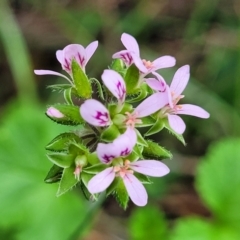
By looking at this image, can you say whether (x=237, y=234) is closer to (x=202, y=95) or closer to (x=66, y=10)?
(x=202, y=95)

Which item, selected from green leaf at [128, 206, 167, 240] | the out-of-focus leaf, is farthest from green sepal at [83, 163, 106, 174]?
green leaf at [128, 206, 167, 240]

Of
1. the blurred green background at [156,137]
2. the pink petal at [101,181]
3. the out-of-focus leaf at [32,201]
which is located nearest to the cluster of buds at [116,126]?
the pink petal at [101,181]

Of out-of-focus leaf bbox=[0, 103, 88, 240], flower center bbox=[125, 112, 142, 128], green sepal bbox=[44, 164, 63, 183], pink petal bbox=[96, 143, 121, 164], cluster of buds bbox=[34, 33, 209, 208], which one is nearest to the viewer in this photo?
pink petal bbox=[96, 143, 121, 164]

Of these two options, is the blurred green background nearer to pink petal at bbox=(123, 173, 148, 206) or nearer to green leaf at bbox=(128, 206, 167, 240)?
green leaf at bbox=(128, 206, 167, 240)

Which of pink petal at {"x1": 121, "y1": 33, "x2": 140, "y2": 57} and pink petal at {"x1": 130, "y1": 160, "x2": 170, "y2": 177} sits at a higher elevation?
pink petal at {"x1": 121, "y1": 33, "x2": 140, "y2": 57}

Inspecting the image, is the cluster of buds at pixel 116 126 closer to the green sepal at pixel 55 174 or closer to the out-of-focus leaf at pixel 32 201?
the green sepal at pixel 55 174

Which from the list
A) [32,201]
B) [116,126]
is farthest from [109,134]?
[32,201]

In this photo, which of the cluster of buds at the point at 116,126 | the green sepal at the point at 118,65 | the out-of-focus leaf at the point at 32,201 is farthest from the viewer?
the out-of-focus leaf at the point at 32,201
